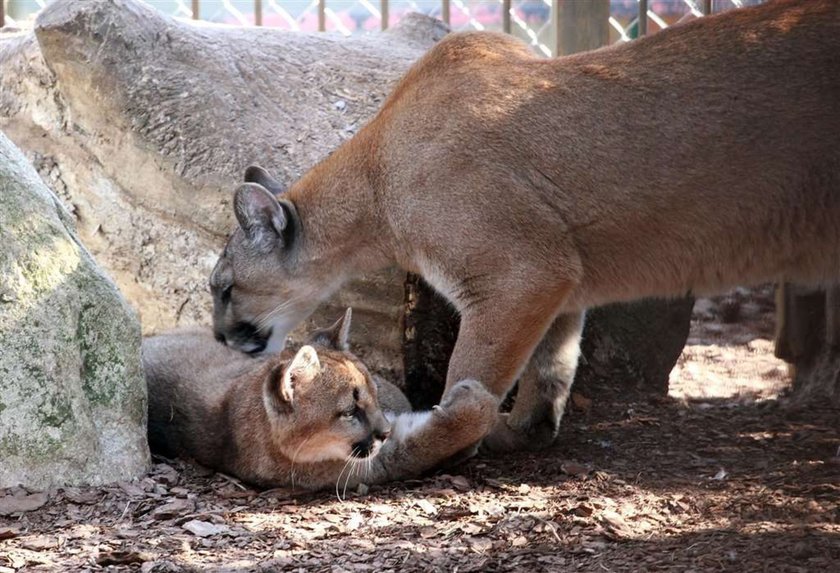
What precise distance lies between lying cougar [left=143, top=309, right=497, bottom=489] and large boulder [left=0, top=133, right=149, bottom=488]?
387 mm

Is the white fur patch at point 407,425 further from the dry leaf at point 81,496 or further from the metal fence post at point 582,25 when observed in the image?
the metal fence post at point 582,25

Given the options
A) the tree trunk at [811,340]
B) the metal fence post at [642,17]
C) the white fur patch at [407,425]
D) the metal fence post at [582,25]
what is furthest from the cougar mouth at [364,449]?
the metal fence post at [642,17]

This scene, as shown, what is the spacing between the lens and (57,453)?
5.56m

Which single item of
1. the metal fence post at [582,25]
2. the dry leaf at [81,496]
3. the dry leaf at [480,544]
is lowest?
the dry leaf at [480,544]

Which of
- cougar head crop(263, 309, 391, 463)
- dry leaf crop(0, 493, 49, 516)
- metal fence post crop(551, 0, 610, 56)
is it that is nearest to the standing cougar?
cougar head crop(263, 309, 391, 463)

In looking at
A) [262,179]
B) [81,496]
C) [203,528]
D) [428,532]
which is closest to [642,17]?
[262,179]

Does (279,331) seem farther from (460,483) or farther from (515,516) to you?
(515,516)

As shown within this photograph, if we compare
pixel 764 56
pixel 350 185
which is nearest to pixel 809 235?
pixel 764 56

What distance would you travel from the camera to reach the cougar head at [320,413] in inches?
229

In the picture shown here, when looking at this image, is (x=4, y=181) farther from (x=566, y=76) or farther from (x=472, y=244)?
(x=566, y=76)

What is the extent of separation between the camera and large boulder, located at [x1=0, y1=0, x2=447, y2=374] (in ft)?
23.8

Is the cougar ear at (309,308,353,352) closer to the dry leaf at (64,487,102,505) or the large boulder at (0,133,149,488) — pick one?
the large boulder at (0,133,149,488)

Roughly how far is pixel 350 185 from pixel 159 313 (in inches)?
72.1

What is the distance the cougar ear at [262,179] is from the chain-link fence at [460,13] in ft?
10.2
